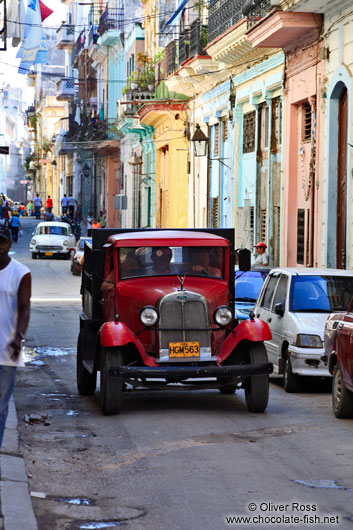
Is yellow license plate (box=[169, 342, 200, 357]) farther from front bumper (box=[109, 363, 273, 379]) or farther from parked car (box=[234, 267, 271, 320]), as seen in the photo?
parked car (box=[234, 267, 271, 320])

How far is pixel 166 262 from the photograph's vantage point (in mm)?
11773

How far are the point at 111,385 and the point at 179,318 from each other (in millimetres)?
950

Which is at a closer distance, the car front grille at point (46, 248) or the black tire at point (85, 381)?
the black tire at point (85, 381)

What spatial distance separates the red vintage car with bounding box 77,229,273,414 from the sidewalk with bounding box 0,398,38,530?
1937 millimetres

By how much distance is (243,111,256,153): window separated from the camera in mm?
28438

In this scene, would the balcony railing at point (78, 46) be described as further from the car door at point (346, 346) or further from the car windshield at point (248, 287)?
the car door at point (346, 346)

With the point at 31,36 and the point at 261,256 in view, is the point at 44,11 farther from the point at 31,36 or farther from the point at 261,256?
the point at 261,256

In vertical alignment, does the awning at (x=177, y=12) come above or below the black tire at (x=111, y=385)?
above

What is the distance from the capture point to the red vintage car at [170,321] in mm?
10984

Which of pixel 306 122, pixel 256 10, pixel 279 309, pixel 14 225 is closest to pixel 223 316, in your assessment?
pixel 279 309

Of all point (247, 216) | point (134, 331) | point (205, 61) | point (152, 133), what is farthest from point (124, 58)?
point (134, 331)

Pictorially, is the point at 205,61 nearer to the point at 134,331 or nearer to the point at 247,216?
the point at 247,216

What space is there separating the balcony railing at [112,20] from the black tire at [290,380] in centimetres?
4204

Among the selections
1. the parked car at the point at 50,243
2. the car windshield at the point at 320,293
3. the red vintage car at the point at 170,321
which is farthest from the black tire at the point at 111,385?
the parked car at the point at 50,243
